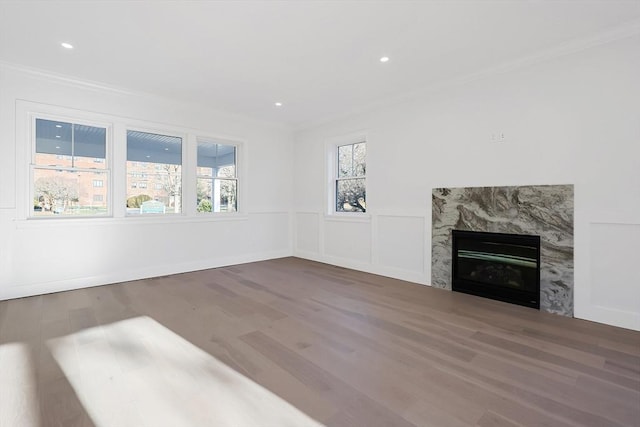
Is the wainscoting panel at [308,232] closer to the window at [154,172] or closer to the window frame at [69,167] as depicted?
the window at [154,172]

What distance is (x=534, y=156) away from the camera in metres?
3.40

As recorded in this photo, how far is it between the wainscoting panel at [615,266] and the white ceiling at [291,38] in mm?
1874

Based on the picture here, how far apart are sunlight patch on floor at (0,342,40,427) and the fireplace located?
413cm

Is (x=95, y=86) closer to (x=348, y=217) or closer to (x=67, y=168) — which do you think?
(x=67, y=168)

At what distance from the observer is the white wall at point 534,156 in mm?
2893

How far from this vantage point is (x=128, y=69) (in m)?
3.71

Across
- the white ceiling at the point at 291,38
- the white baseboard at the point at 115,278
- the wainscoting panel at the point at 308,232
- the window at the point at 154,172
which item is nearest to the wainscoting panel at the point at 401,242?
the wainscoting panel at the point at 308,232

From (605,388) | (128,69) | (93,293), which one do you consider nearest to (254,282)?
(93,293)

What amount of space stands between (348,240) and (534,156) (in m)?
3.04

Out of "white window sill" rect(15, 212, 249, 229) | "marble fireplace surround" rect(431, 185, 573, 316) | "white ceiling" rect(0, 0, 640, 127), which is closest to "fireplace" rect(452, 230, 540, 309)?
"marble fireplace surround" rect(431, 185, 573, 316)

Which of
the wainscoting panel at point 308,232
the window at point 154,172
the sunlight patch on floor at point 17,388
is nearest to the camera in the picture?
the sunlight patch on floor at point 17,388

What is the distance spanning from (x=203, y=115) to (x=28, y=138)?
2.31 metres

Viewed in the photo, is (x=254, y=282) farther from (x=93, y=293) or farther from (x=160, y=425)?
(x=160, y=425)

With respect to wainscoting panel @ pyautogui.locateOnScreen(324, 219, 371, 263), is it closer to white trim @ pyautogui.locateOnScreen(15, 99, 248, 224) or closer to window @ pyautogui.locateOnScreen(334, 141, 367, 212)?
window @ pyautogui.locateOnScreen(334, 141, 367, 212)
